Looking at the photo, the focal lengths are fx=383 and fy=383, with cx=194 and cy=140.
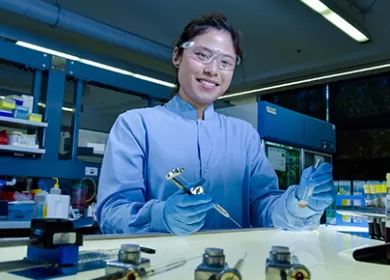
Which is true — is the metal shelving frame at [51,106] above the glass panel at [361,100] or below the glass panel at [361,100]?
below

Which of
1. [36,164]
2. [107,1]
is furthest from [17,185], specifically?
[107,1]

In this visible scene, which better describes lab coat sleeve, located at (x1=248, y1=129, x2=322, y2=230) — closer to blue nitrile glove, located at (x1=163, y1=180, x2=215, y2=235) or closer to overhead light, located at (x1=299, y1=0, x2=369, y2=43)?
blue nitrile glove, located at (x1=163, y1=180, x2=215, y2=235)

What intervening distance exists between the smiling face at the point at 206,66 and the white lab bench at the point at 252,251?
2.26 feet

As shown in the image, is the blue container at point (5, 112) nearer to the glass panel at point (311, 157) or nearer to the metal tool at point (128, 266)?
the metal tool at point (128, 266)

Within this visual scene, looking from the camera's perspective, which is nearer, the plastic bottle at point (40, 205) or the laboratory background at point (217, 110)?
the laboratory background at point (217, 110)

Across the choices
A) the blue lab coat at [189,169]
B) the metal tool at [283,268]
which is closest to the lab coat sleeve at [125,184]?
the blue lab coat at [189,169]

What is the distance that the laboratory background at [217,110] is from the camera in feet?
2.13

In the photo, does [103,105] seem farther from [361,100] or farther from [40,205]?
[40,205]

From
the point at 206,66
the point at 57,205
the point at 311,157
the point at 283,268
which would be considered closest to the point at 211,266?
the point at 283,268

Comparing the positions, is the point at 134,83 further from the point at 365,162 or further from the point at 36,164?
the point at 365,162

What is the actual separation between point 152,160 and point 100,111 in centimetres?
651

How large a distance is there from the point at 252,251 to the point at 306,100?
561cm

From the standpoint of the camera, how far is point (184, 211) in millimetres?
1083

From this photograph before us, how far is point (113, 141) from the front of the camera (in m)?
1.49
